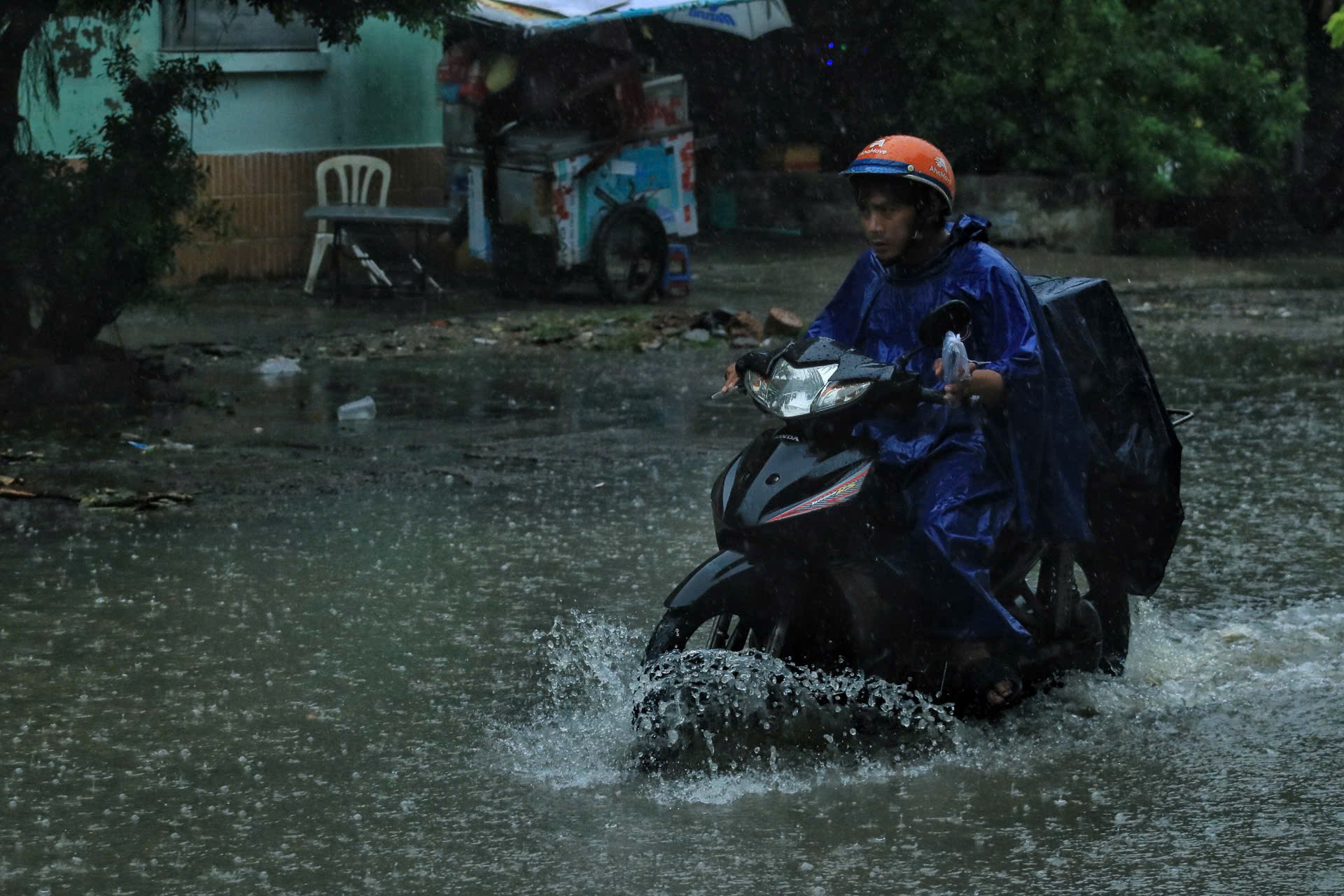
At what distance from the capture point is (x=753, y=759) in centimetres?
448

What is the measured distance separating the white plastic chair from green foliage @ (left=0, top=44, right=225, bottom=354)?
4.83 metres

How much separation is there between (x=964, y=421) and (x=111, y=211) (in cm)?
599

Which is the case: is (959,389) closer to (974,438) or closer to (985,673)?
(974,438)

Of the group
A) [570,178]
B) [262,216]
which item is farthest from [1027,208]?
[262,216]

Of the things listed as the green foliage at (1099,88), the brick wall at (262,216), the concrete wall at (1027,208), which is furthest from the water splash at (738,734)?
the green foliage at (1099,88)

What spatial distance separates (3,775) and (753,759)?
1705 mm

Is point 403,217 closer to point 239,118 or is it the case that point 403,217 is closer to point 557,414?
point 239,118

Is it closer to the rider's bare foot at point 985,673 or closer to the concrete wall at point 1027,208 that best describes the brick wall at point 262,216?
the concrete wall at point 1027,208

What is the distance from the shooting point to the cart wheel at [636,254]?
1451 centimetres

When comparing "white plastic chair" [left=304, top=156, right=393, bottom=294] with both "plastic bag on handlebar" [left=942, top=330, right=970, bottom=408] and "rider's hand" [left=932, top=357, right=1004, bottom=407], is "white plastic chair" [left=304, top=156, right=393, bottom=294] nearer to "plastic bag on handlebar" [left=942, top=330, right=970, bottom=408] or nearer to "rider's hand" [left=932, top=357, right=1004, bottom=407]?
"rider's hand" [left=932, top=357, right=1004, bottom=407]

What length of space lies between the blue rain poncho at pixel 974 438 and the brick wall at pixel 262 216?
10.9 meters

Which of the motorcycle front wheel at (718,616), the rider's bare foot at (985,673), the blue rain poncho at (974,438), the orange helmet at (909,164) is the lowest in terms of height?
the rider's bare foot at (985,673)

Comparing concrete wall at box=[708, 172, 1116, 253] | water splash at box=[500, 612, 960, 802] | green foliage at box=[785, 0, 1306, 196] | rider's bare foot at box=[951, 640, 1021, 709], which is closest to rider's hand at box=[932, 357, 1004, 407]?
rider's bare foot at box=[951, 640, 1021, 709]

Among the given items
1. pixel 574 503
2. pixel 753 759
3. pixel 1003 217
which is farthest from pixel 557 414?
pixel 1003 217
